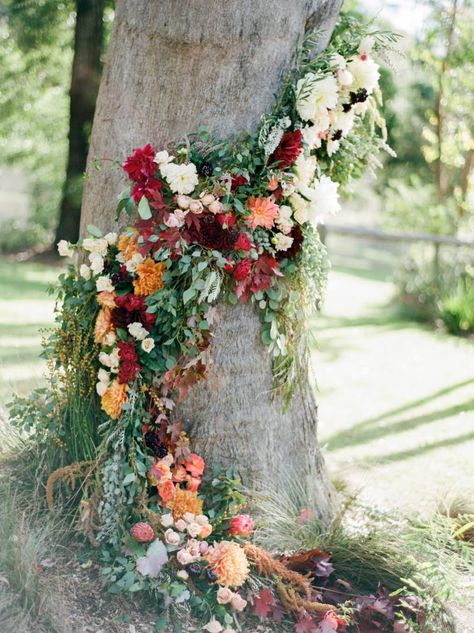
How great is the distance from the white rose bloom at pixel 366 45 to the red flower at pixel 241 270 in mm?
1180

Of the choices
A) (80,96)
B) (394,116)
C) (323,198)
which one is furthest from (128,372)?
(80,96)

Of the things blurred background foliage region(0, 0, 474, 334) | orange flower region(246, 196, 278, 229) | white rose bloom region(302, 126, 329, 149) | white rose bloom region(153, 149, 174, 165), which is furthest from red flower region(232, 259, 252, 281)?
blurred background foliage region(0, 0, 474, 334)

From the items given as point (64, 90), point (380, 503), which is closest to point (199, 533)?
point (380, 503)

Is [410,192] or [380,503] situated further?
[410,192]

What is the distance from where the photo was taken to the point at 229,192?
11.1 feet

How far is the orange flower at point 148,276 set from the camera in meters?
3.41

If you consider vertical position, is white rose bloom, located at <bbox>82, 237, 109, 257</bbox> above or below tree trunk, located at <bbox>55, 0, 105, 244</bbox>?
below

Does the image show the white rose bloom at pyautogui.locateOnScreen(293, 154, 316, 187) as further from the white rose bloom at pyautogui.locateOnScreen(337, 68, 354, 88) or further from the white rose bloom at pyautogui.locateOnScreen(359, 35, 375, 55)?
the white rose bloom at pyautogui.locateOnScreen(359, 35, 375, 55)

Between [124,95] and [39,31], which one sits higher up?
[39,31]

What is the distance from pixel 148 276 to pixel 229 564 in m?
1.32

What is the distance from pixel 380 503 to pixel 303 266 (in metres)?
1.77

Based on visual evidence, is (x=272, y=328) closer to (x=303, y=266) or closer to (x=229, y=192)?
(x=303, y=266)

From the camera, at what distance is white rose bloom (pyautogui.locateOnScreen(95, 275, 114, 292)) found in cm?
346

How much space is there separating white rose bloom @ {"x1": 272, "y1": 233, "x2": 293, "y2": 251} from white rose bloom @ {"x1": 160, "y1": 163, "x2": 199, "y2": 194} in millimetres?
474
